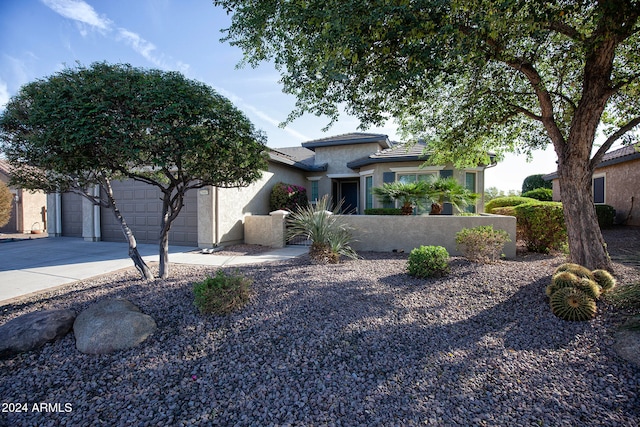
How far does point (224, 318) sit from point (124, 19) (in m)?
6.58

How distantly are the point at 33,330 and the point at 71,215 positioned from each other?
11.8 meters

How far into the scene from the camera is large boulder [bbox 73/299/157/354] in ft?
10.1

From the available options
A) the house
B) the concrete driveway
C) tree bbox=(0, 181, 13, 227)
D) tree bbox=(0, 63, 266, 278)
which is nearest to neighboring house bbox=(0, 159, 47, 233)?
tree bbox=(0, 181, 13, 227)

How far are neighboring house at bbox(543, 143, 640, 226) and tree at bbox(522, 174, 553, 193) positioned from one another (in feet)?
26.2

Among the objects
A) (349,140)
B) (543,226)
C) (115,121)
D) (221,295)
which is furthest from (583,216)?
(349,140)

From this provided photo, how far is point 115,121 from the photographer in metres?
3.66

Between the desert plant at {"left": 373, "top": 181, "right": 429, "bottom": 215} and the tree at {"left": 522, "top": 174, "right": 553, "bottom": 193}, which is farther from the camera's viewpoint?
the tree at {"left": 522, "top": 174, "right": 553, "bottom": 193}

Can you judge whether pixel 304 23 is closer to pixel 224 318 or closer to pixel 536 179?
pixel 224 318

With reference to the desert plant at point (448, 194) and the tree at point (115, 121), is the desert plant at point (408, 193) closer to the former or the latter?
the desert plant at point (448, 194)

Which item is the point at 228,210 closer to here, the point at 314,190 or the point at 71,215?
the point at 314,190

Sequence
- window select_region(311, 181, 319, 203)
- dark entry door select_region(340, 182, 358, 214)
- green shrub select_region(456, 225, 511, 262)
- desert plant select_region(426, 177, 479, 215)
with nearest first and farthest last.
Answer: green shrub select_region(456, 225, 511, 262)
desert plant select_region(426, 177, 479, 215)
window select_region(311, 181, 319, 203)
dark entry door select_region(340, 182, 358, 214)

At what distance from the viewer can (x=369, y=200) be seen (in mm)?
13648

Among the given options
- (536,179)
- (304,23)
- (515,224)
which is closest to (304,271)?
(304,23)

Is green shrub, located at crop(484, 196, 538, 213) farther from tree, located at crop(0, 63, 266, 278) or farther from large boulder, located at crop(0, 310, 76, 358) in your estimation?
large boulder, located at crop(0, 310, 76, 358)
